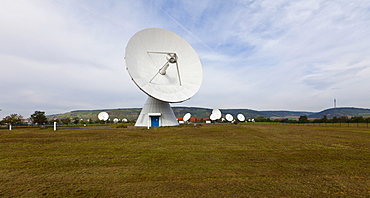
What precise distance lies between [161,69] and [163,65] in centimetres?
133

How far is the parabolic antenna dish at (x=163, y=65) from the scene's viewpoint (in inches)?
955

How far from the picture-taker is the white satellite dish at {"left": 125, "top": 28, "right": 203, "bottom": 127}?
958 inches

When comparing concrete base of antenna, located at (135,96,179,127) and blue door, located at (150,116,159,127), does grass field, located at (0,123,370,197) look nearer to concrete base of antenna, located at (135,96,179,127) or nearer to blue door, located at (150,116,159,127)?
concrete base of antenna, located at (135,96,179,127)

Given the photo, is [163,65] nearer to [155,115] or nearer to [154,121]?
[155,115]

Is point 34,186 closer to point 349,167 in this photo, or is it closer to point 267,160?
point 267,160

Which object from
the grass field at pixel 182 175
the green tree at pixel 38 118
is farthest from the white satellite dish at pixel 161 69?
the green tree at pixel 38 118

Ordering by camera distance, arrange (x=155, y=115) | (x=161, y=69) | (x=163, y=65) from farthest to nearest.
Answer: (x=155, y=115)
(x=163, y=65)
(x=161, y=69)

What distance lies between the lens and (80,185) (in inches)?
218

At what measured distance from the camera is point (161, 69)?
88.9ft

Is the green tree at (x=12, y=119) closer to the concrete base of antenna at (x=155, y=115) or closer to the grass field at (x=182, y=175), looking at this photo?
the concrete base of antenna at (x=155, y=115)

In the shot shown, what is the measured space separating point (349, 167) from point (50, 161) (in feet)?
39.9

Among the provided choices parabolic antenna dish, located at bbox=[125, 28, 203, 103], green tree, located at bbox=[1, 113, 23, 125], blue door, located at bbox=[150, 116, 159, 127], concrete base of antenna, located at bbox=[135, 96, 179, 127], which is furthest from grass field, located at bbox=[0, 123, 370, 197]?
green tree, located at bbox=[1, 113, 23, 125]

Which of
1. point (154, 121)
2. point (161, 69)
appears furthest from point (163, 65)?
point (154, 121)

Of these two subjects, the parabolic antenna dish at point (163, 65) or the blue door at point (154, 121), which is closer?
the parabolic antenna dish at point (163, 65)
